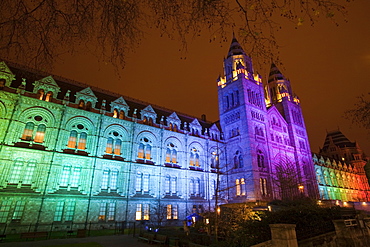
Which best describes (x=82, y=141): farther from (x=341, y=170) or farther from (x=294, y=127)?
(x=341, y=170)

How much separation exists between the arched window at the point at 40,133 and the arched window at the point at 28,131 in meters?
0.59

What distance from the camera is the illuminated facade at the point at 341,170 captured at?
64.4 meters

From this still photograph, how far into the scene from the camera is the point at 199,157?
134 ft

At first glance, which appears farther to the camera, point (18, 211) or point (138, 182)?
point (138, 182)

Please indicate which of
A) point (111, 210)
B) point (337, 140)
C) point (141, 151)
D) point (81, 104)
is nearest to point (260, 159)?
point (141, 151)

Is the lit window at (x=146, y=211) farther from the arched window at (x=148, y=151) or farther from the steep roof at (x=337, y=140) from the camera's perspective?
the steep roof at (x=337, y=140)

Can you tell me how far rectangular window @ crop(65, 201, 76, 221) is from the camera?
25.0m

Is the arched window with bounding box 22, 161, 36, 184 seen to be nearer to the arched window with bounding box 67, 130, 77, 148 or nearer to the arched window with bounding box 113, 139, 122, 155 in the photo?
the arched window with bounding box 67, 130, 77, 148

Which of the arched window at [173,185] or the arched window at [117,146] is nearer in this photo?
the arched window at [117,146]

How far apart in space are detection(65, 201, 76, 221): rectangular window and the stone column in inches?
926

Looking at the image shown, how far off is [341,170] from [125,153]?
7410cm

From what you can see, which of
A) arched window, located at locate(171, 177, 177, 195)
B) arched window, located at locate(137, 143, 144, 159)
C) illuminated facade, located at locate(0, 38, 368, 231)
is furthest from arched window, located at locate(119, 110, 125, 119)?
arched window, located at locate(171, 177, 177, 195)

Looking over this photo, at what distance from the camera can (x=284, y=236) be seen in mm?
9414

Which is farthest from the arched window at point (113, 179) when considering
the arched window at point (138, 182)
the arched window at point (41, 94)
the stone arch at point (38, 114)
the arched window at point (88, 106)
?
the arched window at point (41, 94)
